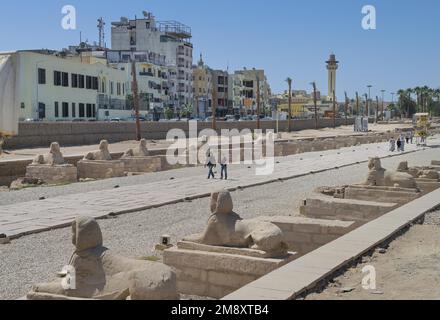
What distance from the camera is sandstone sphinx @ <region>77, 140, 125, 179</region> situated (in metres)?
21.6

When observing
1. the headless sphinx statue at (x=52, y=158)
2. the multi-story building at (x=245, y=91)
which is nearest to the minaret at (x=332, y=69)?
the multi-story building at (x=245, y=91)

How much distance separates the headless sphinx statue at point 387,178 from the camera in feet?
43.9

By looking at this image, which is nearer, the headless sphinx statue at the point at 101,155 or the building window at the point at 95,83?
the headless sphinx statue at the point at 101,155

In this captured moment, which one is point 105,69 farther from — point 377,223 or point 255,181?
point 377,223

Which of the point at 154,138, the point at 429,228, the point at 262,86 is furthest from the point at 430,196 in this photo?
the point at 262,86

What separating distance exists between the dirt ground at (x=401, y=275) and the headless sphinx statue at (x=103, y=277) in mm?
1379

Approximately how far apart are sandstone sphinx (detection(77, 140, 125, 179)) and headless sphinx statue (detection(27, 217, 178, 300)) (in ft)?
52.2

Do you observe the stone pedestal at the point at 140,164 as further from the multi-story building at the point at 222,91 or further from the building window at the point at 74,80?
the multi-story building at the point at 222,91

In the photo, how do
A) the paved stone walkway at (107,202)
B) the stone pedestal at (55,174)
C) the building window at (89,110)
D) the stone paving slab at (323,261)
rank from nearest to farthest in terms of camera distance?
the stone paving slab at (323,261)
the paved stone walkway at (107,202)
the stone pedestal at (55,174)
the building window at (89,110)

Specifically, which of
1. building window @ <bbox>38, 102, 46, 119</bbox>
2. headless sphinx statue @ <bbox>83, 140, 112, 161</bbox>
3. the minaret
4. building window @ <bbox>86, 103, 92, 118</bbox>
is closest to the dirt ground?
headless sphinx statue @ <bbox>83, 140, 112, 161</bbox>

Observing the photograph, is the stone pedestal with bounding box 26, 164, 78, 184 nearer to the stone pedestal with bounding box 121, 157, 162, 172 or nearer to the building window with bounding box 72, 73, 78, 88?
the stone pedestal with bounding box 121, 157, 162, 172

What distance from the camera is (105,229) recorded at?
424 inches

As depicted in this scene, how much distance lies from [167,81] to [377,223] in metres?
70.3

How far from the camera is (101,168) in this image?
2172 cm
